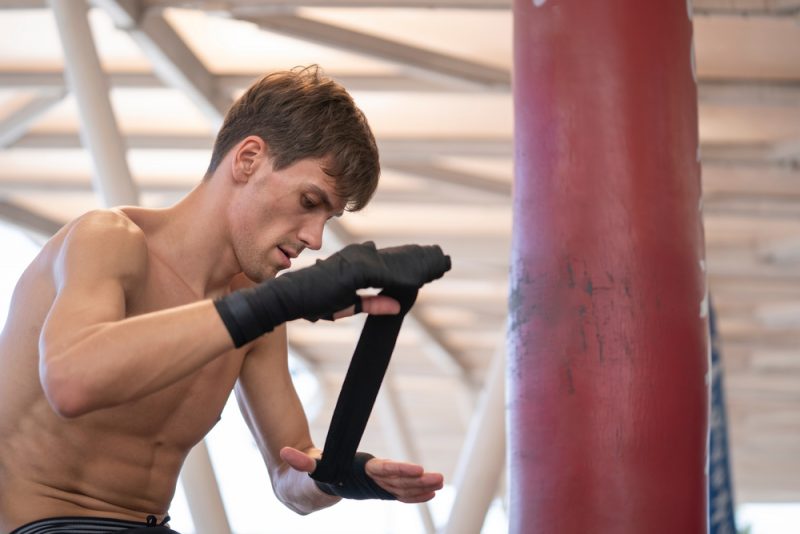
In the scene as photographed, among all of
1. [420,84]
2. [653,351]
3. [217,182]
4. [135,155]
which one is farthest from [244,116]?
[135,155]

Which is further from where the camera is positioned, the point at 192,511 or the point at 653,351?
the point at 192,511

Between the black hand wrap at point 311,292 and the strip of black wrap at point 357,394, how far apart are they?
40cm

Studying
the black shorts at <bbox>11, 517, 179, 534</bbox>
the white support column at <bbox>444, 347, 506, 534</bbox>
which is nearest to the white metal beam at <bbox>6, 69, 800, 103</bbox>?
the white support column at <bbox>444, 347, 506, 534</bbox>

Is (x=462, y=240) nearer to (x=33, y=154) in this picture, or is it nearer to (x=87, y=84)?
(x=33, y=154)

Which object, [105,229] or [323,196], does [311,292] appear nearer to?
[323,196]

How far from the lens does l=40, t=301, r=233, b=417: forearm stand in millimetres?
2994

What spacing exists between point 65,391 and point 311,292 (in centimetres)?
68

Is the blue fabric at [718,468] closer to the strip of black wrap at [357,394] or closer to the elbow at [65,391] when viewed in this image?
the strip of black wrap at [357,394]

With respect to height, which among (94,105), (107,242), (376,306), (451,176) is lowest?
(376,306)

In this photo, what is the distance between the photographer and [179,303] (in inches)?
150

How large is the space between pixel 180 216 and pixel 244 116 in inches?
15.4

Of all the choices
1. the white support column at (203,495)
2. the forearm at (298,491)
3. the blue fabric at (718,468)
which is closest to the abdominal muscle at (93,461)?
the forearm at (298,491)

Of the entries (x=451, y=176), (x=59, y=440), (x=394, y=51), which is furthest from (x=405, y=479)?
(x=451, y=176)

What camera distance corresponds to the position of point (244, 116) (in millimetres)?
3830
